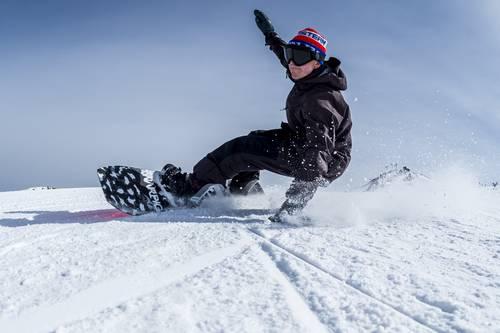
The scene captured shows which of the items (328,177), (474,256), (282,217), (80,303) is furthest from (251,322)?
(328,177)

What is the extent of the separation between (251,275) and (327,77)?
2.45m

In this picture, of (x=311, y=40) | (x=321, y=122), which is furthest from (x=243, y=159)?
(x=311, y=40)

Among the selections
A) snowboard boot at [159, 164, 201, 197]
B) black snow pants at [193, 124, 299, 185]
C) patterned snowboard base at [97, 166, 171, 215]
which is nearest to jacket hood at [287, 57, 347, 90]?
black snow pants at [193, 124, 299, 185]

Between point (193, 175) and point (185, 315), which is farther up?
point (193, 175)

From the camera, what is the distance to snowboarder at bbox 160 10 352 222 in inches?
141

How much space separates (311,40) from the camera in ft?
13.0

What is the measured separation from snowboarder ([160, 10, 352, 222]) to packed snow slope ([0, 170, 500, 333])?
0.68 m

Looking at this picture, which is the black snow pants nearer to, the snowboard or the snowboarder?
the snowboarder

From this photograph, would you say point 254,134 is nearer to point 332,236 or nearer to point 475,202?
point 332,236

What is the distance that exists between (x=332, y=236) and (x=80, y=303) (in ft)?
5.13

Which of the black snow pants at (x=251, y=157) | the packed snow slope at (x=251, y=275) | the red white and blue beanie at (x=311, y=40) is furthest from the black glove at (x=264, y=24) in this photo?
the packed snow slope at (x=251, y=275)

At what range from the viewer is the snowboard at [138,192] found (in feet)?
12.3

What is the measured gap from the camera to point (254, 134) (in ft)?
13.1

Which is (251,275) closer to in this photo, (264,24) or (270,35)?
(270,35)
